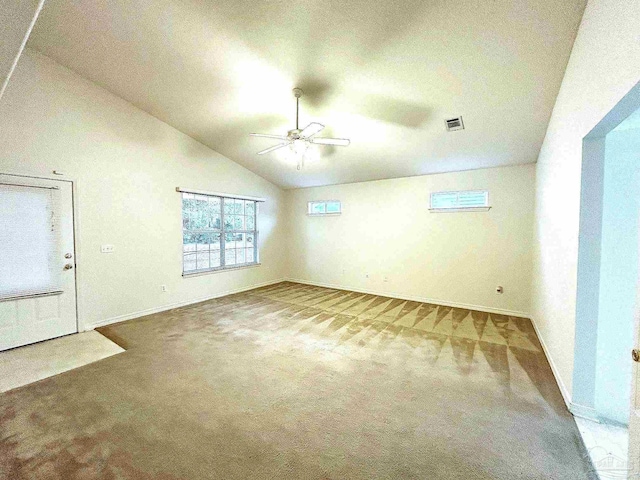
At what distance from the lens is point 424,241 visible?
5004 mm

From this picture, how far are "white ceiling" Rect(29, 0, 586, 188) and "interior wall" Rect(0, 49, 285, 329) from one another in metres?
0.32

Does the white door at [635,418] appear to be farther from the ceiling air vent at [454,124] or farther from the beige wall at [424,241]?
the beige wall at [424,241]

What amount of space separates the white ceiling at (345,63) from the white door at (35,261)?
1680 mm

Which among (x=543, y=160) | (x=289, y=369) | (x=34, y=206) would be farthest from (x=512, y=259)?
(x=34, y=206)

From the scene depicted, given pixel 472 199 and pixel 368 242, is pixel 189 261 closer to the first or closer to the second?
pixel 368 242

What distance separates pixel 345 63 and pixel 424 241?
346cm

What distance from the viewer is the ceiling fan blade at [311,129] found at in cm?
274

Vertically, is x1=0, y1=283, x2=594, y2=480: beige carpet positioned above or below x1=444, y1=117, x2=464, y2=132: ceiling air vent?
below

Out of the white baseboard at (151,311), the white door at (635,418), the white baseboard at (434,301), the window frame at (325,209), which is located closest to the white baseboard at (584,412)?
the white door at (635,418)

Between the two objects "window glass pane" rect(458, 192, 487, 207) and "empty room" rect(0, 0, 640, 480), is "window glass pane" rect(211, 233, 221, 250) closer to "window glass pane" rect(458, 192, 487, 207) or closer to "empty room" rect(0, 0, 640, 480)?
"empty room" rect(0, 0, 640, 480)

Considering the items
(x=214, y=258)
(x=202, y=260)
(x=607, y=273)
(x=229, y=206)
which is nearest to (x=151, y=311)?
(x=202, y=260)

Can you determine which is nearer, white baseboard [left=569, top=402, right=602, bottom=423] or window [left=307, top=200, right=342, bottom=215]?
white baseboard [left=569, top=402, right=602, bottom=423]

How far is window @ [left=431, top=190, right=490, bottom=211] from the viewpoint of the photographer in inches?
177

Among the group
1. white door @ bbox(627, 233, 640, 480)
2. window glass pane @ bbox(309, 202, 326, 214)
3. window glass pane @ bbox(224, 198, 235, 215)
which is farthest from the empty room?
window glass pane @ bbox(309, 202, 326, 214)
